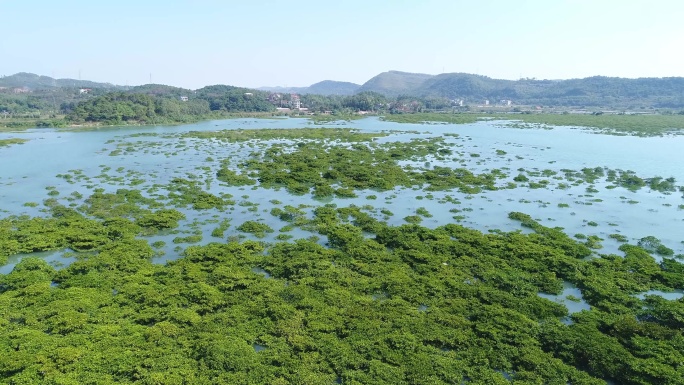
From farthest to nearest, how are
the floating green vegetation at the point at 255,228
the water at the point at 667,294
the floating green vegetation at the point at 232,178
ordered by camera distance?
the floating green vegetation at the point at 232,178
the floating green vegetation at the point at 255,228
the water at the point at 667,294

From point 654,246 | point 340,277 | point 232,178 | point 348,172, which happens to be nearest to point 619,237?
point 654,246

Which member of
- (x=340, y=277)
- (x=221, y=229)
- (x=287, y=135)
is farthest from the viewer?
(x=287, y=135)

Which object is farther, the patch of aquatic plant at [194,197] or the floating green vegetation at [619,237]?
the patch of aquatic plant at [194,197]

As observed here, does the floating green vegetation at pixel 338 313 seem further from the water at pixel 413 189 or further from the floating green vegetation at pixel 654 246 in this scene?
the water at pixel 413 189

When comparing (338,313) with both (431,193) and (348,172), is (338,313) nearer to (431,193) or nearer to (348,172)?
(431,193)

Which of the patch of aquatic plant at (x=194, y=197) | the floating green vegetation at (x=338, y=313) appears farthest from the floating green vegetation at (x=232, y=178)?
the floating green vegetation at (x=338, y=313)

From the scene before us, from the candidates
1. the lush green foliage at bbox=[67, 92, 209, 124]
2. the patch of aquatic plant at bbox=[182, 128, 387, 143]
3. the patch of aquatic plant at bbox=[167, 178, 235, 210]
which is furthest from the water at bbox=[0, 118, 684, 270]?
the lush green foliage at bbox=[67, 92, 209, 124]

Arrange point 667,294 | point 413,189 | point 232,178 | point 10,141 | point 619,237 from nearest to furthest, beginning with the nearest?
point 667,294
point 619,237
point 413,189
point 232,178
point 10,141

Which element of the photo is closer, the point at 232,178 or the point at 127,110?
the point at 232,178

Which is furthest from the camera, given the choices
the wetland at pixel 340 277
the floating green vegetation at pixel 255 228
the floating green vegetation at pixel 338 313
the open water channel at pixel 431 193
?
the open water channel at pixel 431 193
